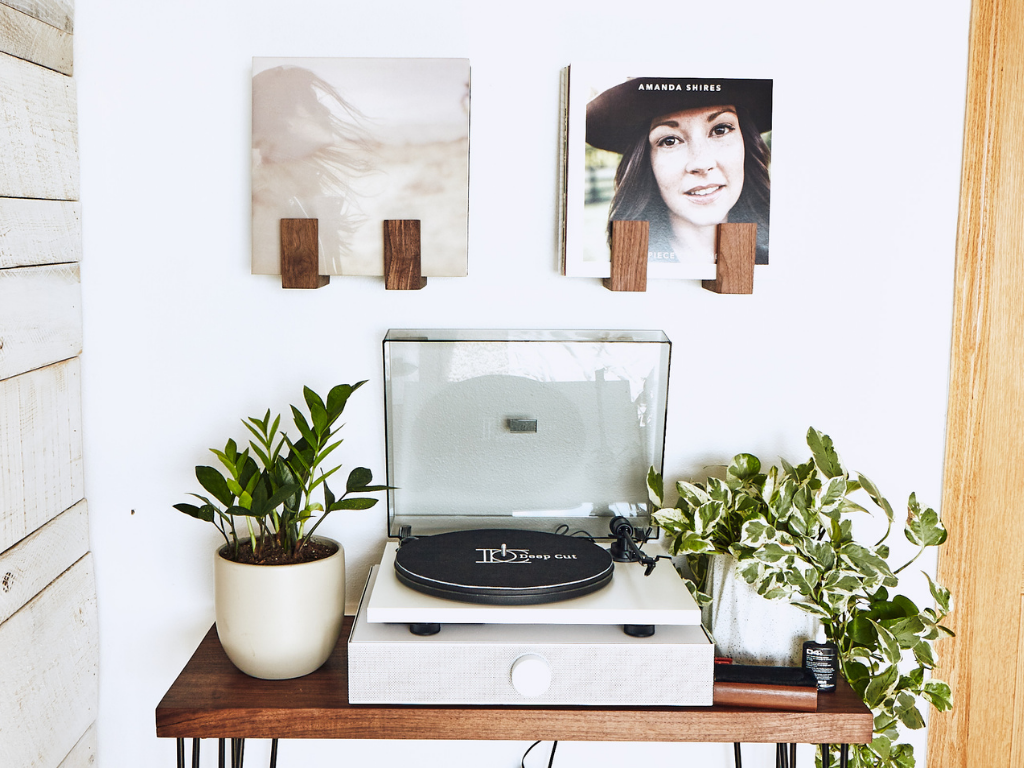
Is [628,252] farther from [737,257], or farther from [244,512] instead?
[244,512]

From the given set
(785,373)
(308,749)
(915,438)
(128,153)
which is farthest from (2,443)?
(915,438)

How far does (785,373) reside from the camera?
145cm

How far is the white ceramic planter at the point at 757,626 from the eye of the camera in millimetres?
1234

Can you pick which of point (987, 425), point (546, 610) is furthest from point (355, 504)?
point (987, 425)

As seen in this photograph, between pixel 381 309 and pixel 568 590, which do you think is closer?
pixel 568 590

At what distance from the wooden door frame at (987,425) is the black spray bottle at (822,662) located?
377mm

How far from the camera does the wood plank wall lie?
1.17m

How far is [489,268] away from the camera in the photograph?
1.41 meters

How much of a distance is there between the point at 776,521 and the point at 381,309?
2.26 feet

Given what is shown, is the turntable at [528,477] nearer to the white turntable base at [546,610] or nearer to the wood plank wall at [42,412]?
the white turntable base at [546,610]

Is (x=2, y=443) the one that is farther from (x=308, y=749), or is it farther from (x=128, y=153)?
(x=308, y=749)

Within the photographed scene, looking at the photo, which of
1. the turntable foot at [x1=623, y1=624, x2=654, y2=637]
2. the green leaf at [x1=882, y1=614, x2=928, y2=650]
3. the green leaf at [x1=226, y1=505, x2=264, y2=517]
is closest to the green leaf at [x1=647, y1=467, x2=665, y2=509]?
the turntable foot at [x1=623, y1=624, x2=654, y2=637]

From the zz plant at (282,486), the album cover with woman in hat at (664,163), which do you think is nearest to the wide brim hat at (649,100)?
the album cover with woman in hat at (664,163)

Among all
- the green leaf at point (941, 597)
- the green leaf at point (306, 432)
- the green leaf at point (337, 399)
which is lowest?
the green leaf at point (941, 597)
